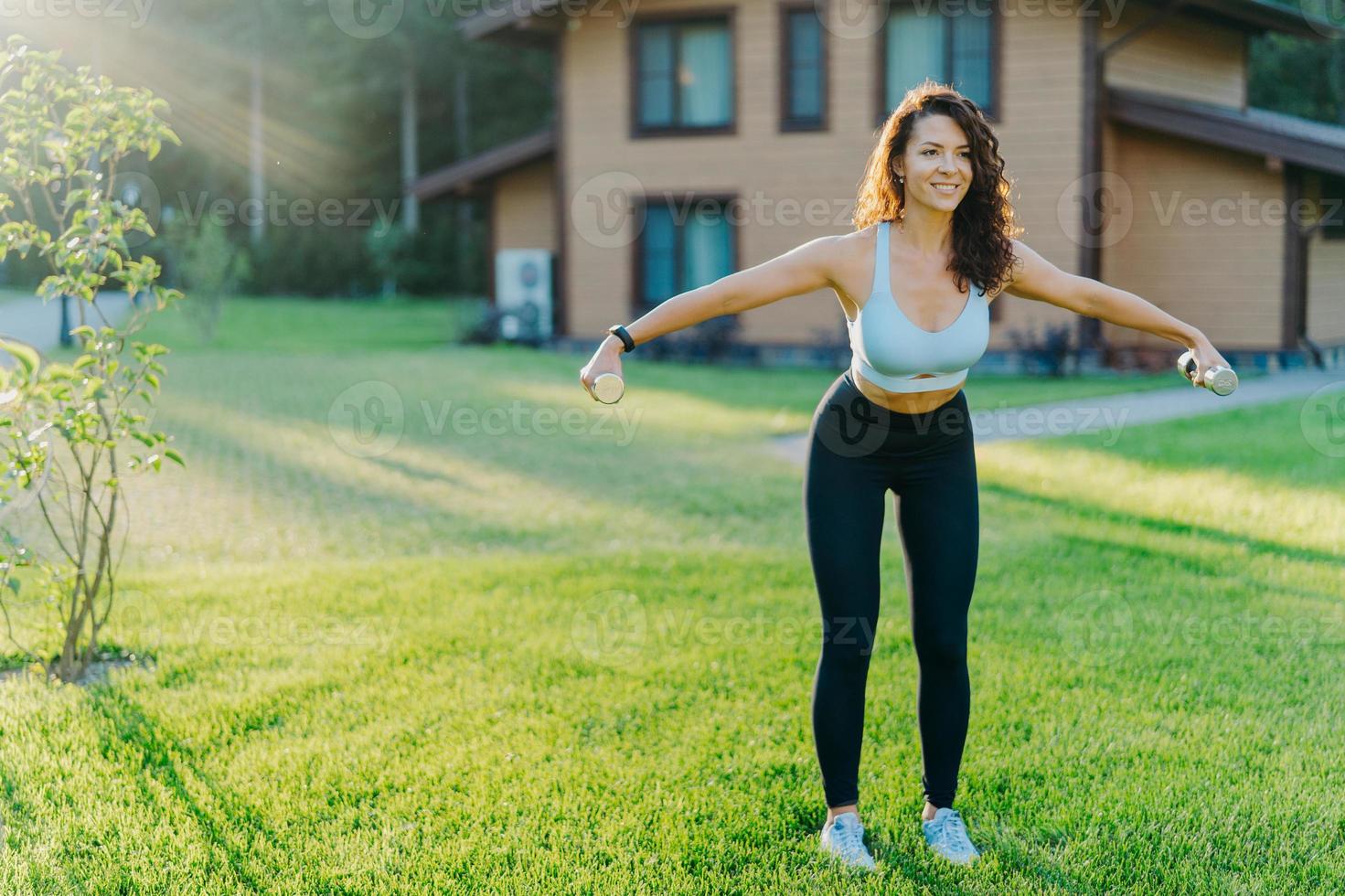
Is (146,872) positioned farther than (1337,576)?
No

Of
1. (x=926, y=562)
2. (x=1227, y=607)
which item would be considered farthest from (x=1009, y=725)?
(x=1227, y=607)

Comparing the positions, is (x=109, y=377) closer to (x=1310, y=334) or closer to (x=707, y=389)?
(x=707, y=389)

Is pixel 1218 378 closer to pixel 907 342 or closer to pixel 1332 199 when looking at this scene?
→ pixel 907 342

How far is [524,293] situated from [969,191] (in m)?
19.8

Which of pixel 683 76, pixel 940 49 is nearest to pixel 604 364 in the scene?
pixel 940 49

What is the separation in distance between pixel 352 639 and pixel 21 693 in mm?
1387

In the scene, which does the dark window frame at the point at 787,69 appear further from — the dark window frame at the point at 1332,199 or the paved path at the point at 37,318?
the paved path at the point at 37,318

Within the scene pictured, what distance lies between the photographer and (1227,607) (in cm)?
624

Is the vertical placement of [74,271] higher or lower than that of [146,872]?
higher

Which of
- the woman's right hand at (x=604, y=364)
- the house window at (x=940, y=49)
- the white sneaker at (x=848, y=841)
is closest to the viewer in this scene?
the woman's right hand at (x=604, y=364)

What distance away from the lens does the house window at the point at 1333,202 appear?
18.0m

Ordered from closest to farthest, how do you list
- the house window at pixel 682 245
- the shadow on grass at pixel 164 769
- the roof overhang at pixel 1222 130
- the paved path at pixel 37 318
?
A: the shadow on grass at pixel 164 769 < the roof overhang at pixel 1222 130 < the house window at pixel 682 245 < the paved path at pixel 37 318

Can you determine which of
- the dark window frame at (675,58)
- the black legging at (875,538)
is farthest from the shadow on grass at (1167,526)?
the dark window frame at (675,58)

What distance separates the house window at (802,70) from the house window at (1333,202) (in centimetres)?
713
